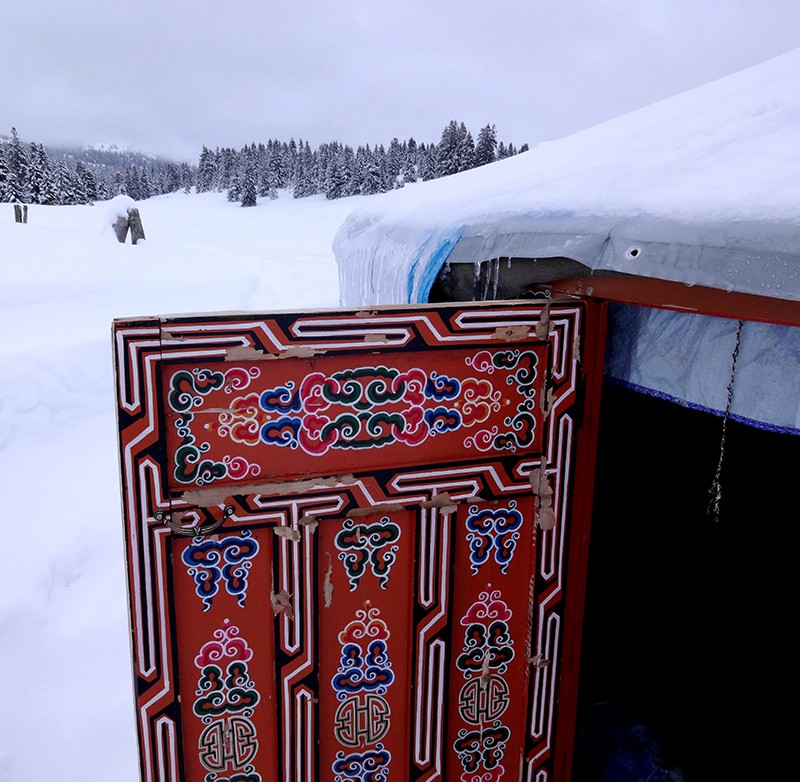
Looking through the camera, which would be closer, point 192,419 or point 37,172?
point 192,419

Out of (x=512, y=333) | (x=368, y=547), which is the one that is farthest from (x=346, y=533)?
(x=512, y=333)

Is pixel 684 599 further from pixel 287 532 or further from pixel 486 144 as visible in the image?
pixel 486 144

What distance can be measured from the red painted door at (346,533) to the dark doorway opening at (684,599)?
87cm

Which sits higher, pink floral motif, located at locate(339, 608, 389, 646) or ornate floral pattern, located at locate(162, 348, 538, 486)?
ornate floral pattern, located at locate(162, 348, 538, 486)

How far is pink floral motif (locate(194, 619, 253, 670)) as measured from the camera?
1.76m

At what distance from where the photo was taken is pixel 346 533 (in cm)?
181

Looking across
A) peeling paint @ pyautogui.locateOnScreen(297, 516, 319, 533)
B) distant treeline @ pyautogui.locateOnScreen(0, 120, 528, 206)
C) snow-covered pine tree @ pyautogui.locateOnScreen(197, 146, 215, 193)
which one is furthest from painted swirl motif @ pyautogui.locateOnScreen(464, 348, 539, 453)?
snow-covered pine tree @ pyautogui.locateOnScreen(197, 146, 215, 193)

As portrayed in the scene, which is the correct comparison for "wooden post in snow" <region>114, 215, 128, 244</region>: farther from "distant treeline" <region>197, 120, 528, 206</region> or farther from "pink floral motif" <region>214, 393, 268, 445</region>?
"distant treeline" <region>197, 120, 528, 206</region>

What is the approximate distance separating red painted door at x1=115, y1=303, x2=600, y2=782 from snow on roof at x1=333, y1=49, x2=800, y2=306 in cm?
31

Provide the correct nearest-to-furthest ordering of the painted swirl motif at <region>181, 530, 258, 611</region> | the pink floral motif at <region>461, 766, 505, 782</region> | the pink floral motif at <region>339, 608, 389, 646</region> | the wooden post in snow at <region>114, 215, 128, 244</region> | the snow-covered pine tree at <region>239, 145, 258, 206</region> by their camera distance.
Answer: the painted swirl motif at <region>181, 530, 258, 611</region>, the pink floral motif at <region>339, 608, 389, 646</region>, the pink floral motif at <region>461, 766, 505, 782</region>, the wooden post in snow at <region>114, 215, 128, 244</region>, the snow-covered pine tree at <region>239, 145, 258, 206</region>

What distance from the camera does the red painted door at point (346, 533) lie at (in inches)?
Result: 63.3

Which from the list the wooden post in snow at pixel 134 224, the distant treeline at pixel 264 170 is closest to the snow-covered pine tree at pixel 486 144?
the distant treeline at pixel 264 170

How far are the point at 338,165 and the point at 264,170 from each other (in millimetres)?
9570

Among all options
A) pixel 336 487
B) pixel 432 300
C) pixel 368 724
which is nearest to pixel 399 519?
pixel 336 487
